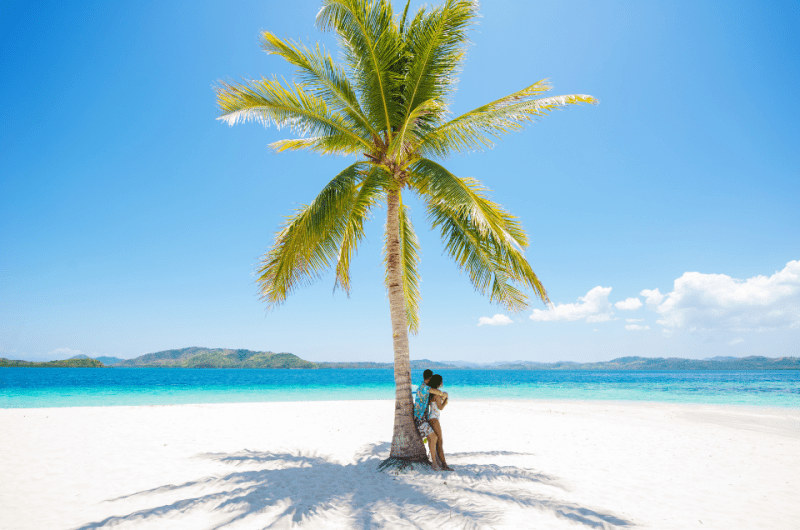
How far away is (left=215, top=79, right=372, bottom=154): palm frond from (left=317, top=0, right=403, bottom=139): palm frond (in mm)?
635

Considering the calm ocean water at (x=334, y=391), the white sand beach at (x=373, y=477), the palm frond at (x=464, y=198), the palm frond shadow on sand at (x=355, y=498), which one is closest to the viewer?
the palm frond shadow on sand at (x=355, y=498)

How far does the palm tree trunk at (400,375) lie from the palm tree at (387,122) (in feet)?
0.06

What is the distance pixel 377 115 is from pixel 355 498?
6250 millimetres

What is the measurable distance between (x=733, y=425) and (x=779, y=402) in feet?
45.5

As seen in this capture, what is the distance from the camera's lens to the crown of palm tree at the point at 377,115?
645 centimetres

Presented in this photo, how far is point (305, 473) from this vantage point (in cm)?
664

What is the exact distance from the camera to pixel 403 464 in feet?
21.1

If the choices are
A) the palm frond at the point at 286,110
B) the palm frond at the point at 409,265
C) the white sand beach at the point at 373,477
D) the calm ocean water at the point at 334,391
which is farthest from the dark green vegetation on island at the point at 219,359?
the palm frond at the point at 286,110

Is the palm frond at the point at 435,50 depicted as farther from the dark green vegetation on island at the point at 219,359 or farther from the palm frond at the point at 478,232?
the dark green vegetation on island at the point at 219,359

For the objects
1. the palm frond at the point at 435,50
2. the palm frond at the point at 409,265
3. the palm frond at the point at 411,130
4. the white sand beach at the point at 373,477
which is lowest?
the white sand beach at the point at 373,477

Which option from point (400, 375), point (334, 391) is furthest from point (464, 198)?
point (334, 391)

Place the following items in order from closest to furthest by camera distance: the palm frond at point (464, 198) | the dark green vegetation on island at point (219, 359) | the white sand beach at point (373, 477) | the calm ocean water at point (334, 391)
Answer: the white sand beach at point (373, 477) → the palm frond at point (464, 198) → the calm ocean water at point (334, 391) → the dark green vegetation on island at point (219, 359)

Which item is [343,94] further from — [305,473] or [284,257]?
[305,473]

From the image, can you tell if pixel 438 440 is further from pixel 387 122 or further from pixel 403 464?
pixel 387 122
